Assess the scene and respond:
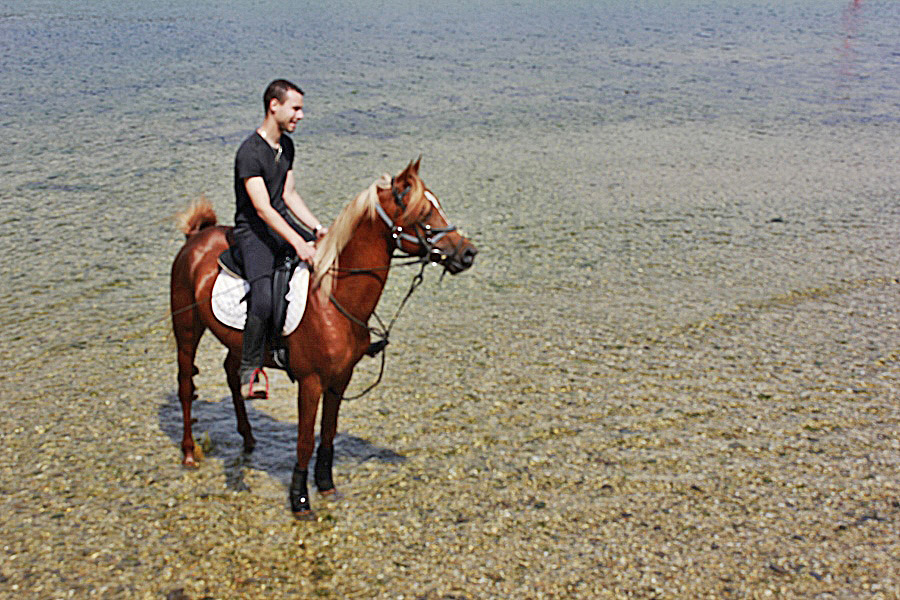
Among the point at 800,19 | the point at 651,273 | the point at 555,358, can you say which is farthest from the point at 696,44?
the point at 555,358

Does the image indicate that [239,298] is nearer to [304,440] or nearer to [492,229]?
[304,440]

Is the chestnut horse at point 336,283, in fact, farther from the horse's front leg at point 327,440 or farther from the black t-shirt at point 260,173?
the black t-shirt at point 260,173

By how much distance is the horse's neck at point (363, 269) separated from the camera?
249 inches

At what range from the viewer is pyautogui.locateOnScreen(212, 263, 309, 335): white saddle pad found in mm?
6500

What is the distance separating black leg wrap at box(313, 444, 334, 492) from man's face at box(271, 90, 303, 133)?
2352 millimetres

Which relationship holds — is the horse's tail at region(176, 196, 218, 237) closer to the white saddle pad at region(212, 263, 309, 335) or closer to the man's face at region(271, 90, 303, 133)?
the white saddle pad at region(212, 263, 309, 335)

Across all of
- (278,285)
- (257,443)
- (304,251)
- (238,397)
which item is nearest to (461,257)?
(304,251)

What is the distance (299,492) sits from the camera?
6.82 metres

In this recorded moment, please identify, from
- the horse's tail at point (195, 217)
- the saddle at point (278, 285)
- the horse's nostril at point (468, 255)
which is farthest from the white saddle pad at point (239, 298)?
the horse's nostril at point (468, 255)

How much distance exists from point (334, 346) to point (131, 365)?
3.62 meters

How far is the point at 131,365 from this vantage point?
9.18m

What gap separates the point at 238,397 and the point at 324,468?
1.01m

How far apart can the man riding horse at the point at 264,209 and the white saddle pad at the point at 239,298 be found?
14cm

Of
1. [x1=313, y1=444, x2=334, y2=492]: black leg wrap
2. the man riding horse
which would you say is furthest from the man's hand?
[x1=313, y1=444, x2=334, y2=492]: black leg wrap
